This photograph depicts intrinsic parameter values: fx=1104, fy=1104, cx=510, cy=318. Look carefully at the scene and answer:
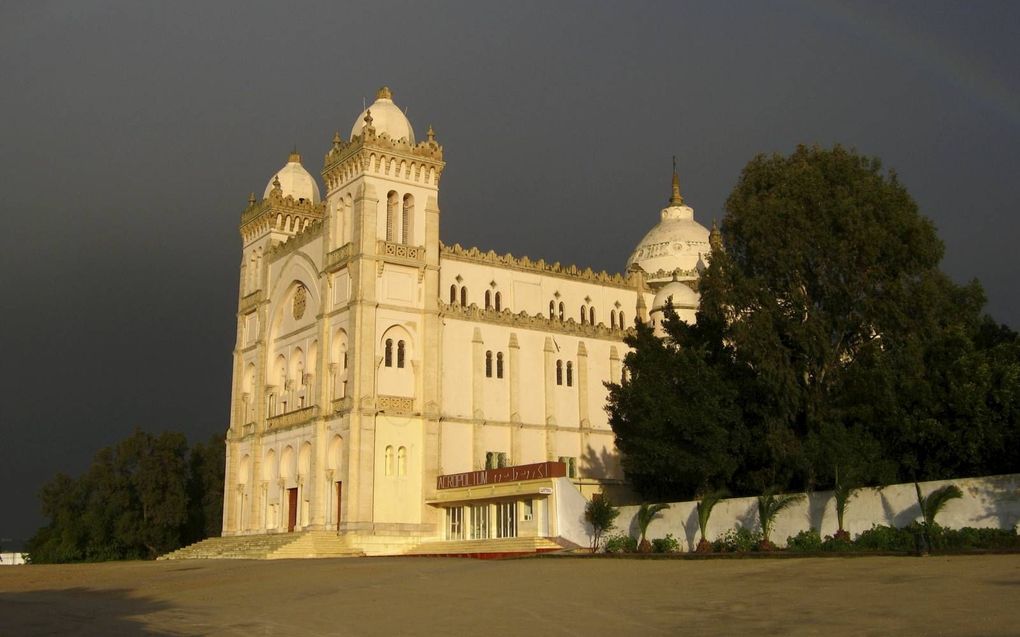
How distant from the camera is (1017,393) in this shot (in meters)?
34.7

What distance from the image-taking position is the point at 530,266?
63.3 meters

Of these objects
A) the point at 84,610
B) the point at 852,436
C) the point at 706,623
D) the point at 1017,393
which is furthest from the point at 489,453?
the point at 706,623

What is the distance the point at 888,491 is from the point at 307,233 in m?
37.2

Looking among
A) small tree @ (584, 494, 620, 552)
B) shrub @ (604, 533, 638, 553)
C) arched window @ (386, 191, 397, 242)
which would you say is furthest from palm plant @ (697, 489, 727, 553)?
arched window @ (386, 191, 397, 242)

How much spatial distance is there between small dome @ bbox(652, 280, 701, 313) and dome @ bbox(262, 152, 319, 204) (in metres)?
22.2

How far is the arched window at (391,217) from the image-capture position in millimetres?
56656

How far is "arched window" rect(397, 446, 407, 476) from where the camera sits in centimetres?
5381

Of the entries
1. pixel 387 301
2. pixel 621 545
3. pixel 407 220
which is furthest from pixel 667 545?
pixel 407 220

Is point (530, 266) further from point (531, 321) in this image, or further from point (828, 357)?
point (828, 357)

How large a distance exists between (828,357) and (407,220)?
25164mm

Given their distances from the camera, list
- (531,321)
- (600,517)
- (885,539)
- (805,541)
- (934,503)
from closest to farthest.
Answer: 1. (934,503)
2. (885,539)
3. (805,541)
4. (600,517)
5. (531,321)

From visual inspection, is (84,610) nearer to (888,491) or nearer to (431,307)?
(888,491)

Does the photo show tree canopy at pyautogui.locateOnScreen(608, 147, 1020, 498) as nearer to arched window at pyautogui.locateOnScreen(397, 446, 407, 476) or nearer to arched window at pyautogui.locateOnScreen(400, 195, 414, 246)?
arched window at pyautogui.locateOnScreen(397, 446, 407, 476)

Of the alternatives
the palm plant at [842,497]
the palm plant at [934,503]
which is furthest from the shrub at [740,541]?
the palm plant at [934,503]
